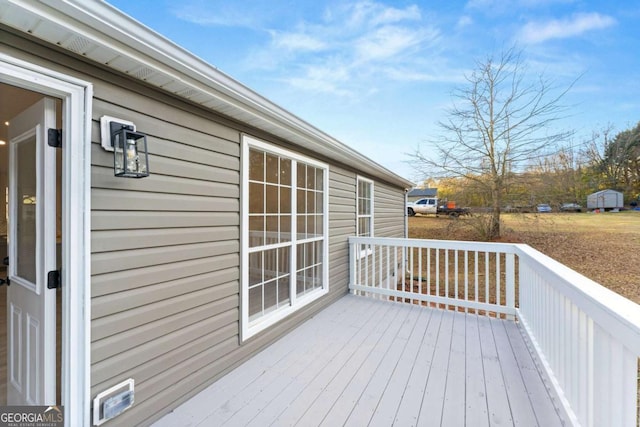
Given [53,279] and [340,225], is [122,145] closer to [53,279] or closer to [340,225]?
[53,279]

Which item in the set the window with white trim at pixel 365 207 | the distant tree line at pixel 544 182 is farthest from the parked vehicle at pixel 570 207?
the window with white trim at pixel 365 207

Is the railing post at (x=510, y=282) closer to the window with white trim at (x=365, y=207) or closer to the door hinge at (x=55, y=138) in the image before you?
the window with white trim at (x=365, y=207)

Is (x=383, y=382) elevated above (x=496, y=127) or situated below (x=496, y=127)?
below

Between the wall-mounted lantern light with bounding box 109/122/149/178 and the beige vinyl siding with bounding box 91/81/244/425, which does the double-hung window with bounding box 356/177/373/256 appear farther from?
the wall-mounted lantern light with bounding box 109/122/149/178

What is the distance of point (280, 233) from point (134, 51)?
2.08 meters

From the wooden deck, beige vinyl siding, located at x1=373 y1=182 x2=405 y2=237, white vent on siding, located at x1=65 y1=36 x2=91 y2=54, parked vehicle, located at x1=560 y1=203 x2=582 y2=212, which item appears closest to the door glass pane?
white vent on siding, located at x1=65 y1=36 x2=91 y2=54

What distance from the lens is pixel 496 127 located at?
10.1m

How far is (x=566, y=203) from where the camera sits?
34.7 ft

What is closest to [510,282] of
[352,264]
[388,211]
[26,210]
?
[352,264]

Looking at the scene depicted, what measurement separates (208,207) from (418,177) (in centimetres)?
1010

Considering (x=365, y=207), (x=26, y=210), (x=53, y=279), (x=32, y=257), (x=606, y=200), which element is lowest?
(x=53, y=279)

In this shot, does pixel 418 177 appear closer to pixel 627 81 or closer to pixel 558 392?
pixel 627 81

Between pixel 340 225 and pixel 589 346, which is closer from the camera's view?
pixel 589 346

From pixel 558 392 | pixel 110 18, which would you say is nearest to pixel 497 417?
pixel 558 392
